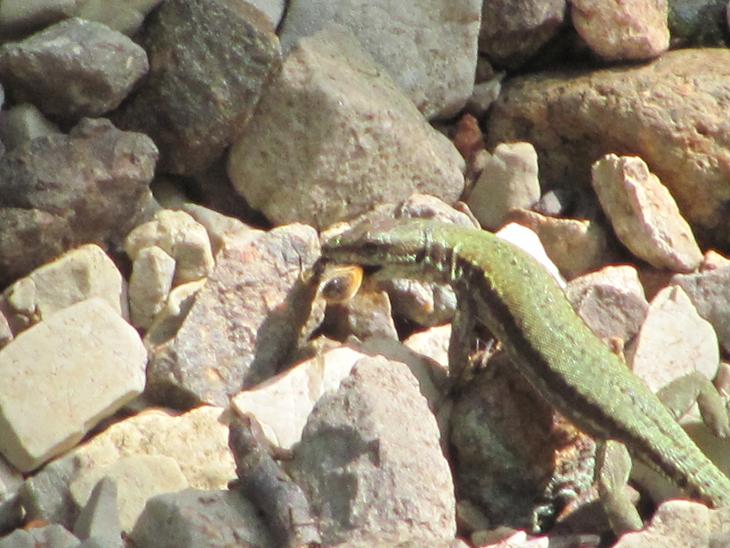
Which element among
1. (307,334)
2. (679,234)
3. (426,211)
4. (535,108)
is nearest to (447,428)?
(307,334)

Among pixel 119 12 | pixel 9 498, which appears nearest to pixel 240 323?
pixel 9 498

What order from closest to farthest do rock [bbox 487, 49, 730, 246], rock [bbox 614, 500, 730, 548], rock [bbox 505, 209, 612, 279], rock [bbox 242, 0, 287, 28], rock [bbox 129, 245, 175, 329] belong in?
1. rock [bbox 614, 500, 730, 548]
2. rock [bbox 129, 245, 175, 329]
3. rock [bbox 242, 0, 287, 28]
4. rock [bbox 505, 209, 612, 279]
5. rock [bbox 487, 49, 730, 246]

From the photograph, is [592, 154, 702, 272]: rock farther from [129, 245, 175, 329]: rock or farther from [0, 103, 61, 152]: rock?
[0, 103, 61, 152]: rock

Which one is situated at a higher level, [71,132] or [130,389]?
[71,132]

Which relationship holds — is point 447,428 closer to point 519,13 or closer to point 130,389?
point 130,389

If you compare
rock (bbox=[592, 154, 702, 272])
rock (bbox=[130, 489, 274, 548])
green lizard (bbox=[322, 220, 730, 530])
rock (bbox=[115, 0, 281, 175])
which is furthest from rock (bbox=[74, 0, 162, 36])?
rock (bbox=[130, 489, 274, 548])
